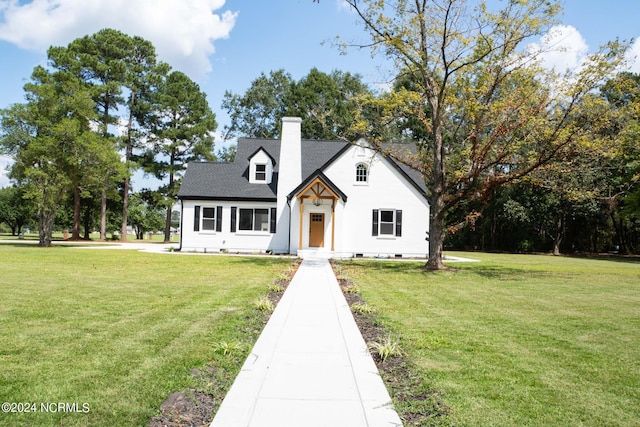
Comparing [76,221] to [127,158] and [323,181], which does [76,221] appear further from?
[323,181]

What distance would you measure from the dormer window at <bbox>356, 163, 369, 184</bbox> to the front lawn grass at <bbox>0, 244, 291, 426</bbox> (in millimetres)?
14442

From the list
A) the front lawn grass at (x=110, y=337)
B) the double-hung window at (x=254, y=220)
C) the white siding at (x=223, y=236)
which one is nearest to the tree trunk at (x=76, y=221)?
the white siding at (x=223, y=236)

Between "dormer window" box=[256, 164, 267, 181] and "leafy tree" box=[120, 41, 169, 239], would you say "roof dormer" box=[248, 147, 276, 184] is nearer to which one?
"dormer window" box=[256, 164, 267, 181]

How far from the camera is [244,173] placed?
2767 centimetres

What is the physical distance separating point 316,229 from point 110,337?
19.1m

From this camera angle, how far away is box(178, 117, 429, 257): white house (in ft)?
80.8

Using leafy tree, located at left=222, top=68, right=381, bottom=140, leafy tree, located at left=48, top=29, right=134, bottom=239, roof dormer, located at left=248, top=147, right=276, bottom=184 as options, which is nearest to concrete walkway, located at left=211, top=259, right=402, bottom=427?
roof dormer, located at left=248, top=147, right=276, bottom=184

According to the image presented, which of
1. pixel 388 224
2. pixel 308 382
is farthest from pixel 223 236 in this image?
pixel 308 382

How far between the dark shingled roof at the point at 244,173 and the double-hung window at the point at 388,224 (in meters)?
2.00

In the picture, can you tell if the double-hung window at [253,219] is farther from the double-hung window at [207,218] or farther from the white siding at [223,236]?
the double-hung window at [207,218]

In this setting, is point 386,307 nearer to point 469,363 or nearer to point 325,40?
point 469,363

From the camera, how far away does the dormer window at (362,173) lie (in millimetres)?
25219

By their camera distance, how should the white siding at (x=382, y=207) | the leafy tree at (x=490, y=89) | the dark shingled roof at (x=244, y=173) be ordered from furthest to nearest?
the dark shingled roof at (x=244, y=173)
the white siding at (x=382, y=207)
the leafy tree at (x=490, y=89)

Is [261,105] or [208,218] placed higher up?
[261,105]
